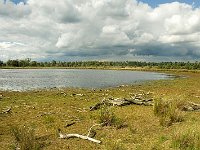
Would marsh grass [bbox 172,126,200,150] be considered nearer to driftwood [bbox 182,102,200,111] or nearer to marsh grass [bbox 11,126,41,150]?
marsh grass [bbox 11,126,41,150]

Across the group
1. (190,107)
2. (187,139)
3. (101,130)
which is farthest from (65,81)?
(187,139)

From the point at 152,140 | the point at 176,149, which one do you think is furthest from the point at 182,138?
the point at 152,140

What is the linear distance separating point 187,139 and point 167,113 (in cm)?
511

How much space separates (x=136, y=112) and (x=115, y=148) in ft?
34.7

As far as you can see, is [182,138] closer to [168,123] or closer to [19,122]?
[168,123]

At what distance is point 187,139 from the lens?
39.6ft

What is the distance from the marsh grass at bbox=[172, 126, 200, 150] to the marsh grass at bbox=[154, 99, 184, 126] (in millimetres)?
3999

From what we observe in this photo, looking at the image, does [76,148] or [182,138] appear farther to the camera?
[76,148]

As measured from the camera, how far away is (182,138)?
40.1 feet

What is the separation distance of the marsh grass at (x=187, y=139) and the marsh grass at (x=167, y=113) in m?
4.00

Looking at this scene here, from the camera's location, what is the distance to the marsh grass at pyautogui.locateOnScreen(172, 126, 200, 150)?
38.5ft

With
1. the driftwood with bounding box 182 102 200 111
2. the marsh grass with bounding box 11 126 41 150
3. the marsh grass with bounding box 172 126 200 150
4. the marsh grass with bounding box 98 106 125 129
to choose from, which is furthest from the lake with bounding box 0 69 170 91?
the marsh grass with bounding box 172 126 200 150

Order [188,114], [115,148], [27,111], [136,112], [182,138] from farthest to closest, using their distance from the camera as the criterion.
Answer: [27,111] → [136,112] → [188,114] → [182,138] → [115,148]

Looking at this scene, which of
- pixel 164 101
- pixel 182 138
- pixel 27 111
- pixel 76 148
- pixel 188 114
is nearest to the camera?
pixel 182 138
